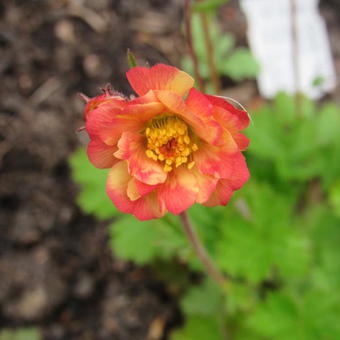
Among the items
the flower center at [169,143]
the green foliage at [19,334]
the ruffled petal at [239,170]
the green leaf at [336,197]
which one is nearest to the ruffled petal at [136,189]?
the flower center at [169,143]

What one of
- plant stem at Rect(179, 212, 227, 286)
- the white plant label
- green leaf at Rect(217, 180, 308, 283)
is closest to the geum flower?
plant stem at Rect(179, 212, 227, 286)

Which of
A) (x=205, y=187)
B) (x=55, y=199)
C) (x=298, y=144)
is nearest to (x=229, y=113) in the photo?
(x=205, y=187)

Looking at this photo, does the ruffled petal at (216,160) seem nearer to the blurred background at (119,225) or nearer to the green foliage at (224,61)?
the blurred background at (119,225)

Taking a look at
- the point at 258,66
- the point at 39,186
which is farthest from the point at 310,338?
the point at 258,66

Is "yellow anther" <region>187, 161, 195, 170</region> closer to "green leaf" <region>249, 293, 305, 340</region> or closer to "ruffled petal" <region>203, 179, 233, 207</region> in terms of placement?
"ruffled petal" <region>203, 179, 233, 207</region>

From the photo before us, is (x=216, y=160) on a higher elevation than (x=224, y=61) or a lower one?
lower

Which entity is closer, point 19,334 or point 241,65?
point 19,334

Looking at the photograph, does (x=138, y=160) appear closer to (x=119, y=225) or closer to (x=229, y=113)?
(x=229, y=113)
